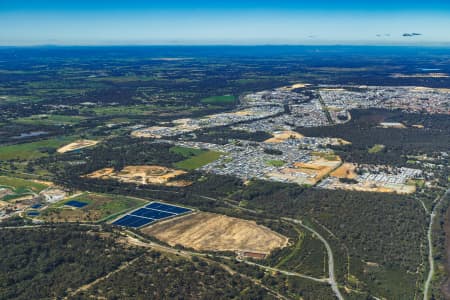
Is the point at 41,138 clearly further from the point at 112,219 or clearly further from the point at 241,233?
the point at 241,233

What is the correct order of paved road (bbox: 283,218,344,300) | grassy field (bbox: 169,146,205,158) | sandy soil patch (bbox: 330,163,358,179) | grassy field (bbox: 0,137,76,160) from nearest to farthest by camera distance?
paved road (bbox: 283,218,344,300), sandy soil patch (bbox: 330,163,358,179), grassy field (bbox: 169,146,205,158), grassy field (bbox: 0,137,76,160)

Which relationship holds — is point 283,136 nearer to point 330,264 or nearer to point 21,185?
point 21,185

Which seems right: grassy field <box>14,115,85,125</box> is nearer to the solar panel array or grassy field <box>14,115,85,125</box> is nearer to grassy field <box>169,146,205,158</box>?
grassy field <box>169,146,205,158</box>

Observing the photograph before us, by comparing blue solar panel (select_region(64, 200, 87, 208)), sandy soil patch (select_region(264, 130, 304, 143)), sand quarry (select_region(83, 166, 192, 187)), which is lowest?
blue solar panel (select_region(64, 200, 87, 208))

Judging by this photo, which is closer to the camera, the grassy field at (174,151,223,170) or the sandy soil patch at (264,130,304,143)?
the grassy field at (174,151,223,170)

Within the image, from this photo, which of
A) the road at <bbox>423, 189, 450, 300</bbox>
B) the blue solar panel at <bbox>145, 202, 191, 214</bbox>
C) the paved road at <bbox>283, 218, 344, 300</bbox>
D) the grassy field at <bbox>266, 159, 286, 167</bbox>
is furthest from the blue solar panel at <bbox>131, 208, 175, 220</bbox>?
the road at <bbox>423, 189, 450, 300</bbox>

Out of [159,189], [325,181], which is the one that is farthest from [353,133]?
[159,189]

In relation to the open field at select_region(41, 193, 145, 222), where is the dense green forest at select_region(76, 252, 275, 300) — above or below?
above
